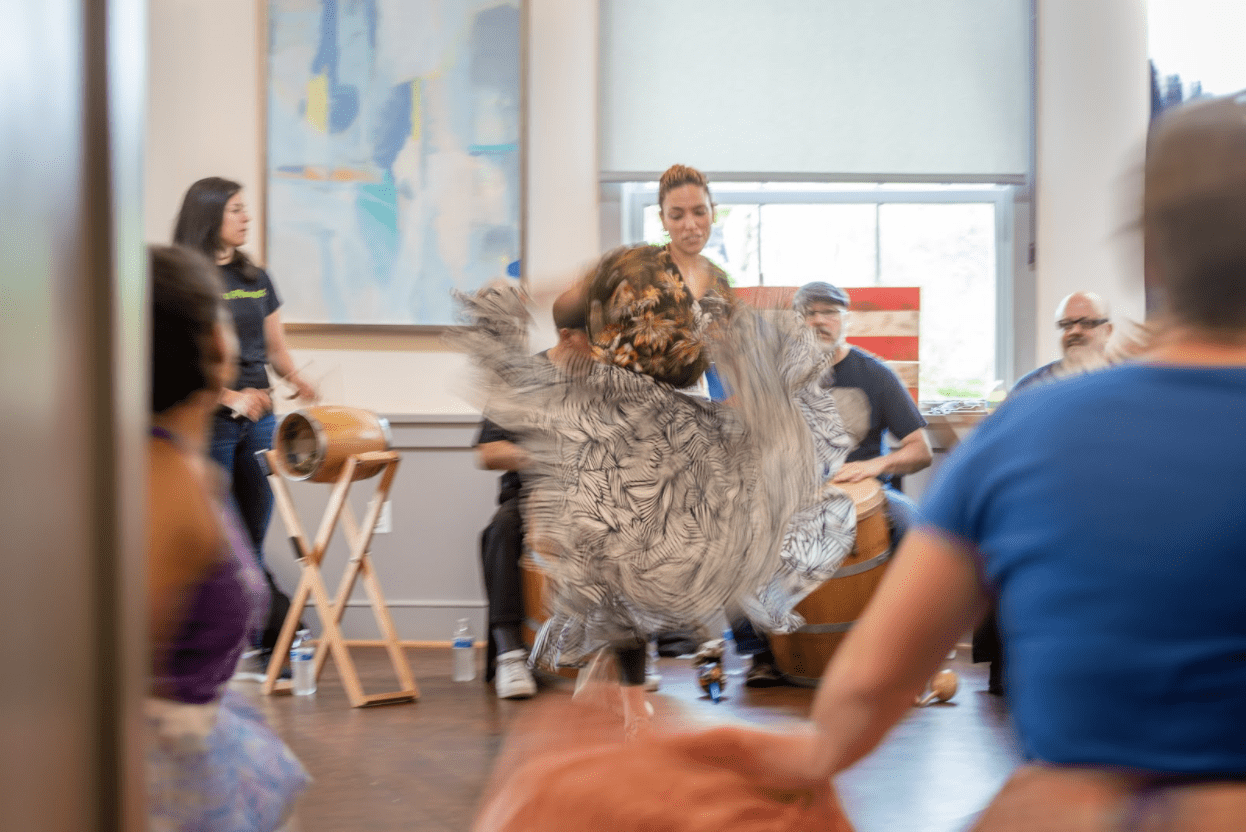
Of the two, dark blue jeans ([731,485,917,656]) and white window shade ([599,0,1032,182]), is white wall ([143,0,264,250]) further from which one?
dark blue jeans ([731,485,917,656])

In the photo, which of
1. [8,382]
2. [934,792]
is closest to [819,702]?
[8,382]

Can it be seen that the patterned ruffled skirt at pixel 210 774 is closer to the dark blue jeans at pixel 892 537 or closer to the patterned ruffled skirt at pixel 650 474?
the patterned ruffled skirt at pixel 650 474

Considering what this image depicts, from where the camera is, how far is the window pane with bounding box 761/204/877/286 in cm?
516

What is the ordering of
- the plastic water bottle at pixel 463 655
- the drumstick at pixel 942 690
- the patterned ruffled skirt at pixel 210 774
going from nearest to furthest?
1. the patterned ruffled skirt at pixel 210 774
2. the drumstick at pixel 942 690
3. the plastic water bottle at pixel 463 655

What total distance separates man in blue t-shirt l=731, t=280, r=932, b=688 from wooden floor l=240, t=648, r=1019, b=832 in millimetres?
144

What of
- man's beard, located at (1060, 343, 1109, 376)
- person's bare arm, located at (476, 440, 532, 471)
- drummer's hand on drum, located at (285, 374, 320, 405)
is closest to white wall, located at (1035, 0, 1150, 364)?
man's beard, located at (1060, 343, 1109, 376)

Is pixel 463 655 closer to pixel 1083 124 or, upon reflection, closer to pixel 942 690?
pixel 942 690

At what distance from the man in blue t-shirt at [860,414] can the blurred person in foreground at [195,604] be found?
8.41ft

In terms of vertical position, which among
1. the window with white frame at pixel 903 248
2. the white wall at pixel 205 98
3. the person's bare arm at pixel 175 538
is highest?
the white wall at pixel 205 98

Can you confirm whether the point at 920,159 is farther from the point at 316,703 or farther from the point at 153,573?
the point at 153,573

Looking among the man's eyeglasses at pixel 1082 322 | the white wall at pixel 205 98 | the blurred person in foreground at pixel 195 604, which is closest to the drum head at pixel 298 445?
the white wall at pixel 205 98

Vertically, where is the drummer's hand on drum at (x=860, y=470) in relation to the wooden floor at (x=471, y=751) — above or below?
above

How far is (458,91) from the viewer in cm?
499

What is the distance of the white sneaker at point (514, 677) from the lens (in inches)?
149
